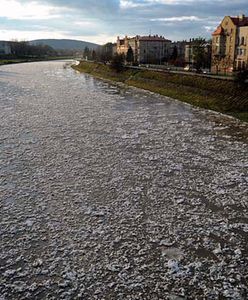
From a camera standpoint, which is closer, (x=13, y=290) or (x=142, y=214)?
(x=13, y=290)

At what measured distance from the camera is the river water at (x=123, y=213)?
6496mm

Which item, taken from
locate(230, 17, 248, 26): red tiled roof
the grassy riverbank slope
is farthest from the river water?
locate(230, 17, 248, 26): red tiled roof

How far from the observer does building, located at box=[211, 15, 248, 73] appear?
4253 centimetres

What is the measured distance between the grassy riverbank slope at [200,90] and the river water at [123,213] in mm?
6730

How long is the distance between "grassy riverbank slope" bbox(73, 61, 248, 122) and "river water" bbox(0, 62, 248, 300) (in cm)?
673

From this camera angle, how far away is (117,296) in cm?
611

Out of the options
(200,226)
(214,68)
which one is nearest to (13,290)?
(200,226)

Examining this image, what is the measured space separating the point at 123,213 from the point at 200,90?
23.4 meters

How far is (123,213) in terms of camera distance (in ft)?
29.9

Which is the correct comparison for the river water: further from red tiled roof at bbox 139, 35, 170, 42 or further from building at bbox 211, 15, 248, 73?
red tiled roof at bbox 139, 35, 170, 42

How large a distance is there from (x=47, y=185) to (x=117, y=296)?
559 centimetres

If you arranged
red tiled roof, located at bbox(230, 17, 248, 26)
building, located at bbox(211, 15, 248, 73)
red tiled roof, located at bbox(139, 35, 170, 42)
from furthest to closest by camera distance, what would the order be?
red tiled roof, located at bbox(139, 35, 170, 42), red tiled roof, located at bbox(230, 17, 248, 26), building, located at bbox(211, 15, 248, 73)

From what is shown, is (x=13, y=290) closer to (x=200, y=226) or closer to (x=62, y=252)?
(x=62, y=252)

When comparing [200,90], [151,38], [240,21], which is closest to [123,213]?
[200,90]
